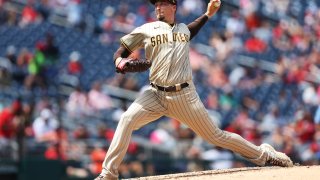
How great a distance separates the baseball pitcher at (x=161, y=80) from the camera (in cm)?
539

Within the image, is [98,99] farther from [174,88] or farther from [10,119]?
[174,88]

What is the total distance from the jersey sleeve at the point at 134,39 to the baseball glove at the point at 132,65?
14cm

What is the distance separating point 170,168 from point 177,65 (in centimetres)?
371

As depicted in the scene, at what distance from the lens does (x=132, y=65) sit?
530 centimetres

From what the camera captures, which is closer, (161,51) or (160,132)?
(161,51)

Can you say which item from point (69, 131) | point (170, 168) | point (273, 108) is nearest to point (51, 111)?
point (69, 131)

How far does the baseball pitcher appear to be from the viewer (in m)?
5.39

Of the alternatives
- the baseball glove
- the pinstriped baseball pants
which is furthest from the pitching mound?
the baseball glove

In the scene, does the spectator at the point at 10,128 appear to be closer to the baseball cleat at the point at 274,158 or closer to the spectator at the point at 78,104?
the spectator at the point at 78,104

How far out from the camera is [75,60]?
40.0 feet

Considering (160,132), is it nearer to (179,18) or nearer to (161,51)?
(179,18)

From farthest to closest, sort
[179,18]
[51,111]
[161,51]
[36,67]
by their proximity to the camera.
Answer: [179,18], [36,67], [51,111], [161,51]

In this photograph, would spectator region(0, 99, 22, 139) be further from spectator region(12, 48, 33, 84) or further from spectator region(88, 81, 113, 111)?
spectator region(88, 81, 113, 111)

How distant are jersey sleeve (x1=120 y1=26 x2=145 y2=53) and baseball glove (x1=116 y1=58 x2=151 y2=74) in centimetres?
14
